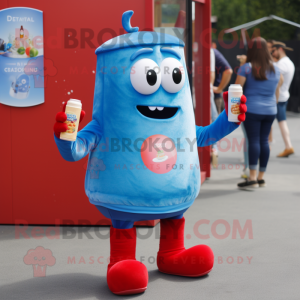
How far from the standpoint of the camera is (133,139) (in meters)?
2.93

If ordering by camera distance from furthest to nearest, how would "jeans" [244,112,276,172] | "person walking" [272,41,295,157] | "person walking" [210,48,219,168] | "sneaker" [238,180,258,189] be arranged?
"person walking" [272,41,295,157] → "person walking" [210,48,219,168] → "sneaker" [238,180,258,189] → "jeans" [244,112,276,172]

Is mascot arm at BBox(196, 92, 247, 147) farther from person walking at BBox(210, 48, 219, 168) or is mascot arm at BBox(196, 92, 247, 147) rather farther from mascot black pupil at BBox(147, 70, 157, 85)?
person walking at BBox(210, 48, 219, 168)

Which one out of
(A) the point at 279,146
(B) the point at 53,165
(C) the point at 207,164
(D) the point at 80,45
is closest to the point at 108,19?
(D) the point at 80,45

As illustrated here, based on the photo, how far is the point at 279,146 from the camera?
30.9 ft

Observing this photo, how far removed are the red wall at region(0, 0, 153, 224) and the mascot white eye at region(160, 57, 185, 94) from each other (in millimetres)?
1356

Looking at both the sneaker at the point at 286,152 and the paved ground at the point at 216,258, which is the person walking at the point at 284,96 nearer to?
the sneaker at the point at 286,152

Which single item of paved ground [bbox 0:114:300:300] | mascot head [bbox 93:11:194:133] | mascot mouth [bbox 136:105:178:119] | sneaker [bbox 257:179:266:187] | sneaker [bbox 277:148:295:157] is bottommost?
paved ground [bbox 0:114:300:300]

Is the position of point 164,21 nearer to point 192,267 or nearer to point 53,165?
point 53,165

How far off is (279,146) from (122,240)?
275 inches

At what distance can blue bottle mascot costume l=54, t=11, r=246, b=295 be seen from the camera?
2889 millimetres

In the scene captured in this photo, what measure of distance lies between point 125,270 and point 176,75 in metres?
1.23

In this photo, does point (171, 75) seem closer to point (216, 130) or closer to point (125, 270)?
point (216, 130)

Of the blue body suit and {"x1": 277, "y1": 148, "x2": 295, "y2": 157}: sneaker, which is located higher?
the blue body suit

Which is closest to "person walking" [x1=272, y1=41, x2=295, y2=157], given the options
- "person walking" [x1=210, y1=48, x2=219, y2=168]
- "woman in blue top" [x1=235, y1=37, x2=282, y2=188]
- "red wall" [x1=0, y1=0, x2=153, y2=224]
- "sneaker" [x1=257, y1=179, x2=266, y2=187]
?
"person walking" [x1=210, y1=48, x2=219, y2=168]
